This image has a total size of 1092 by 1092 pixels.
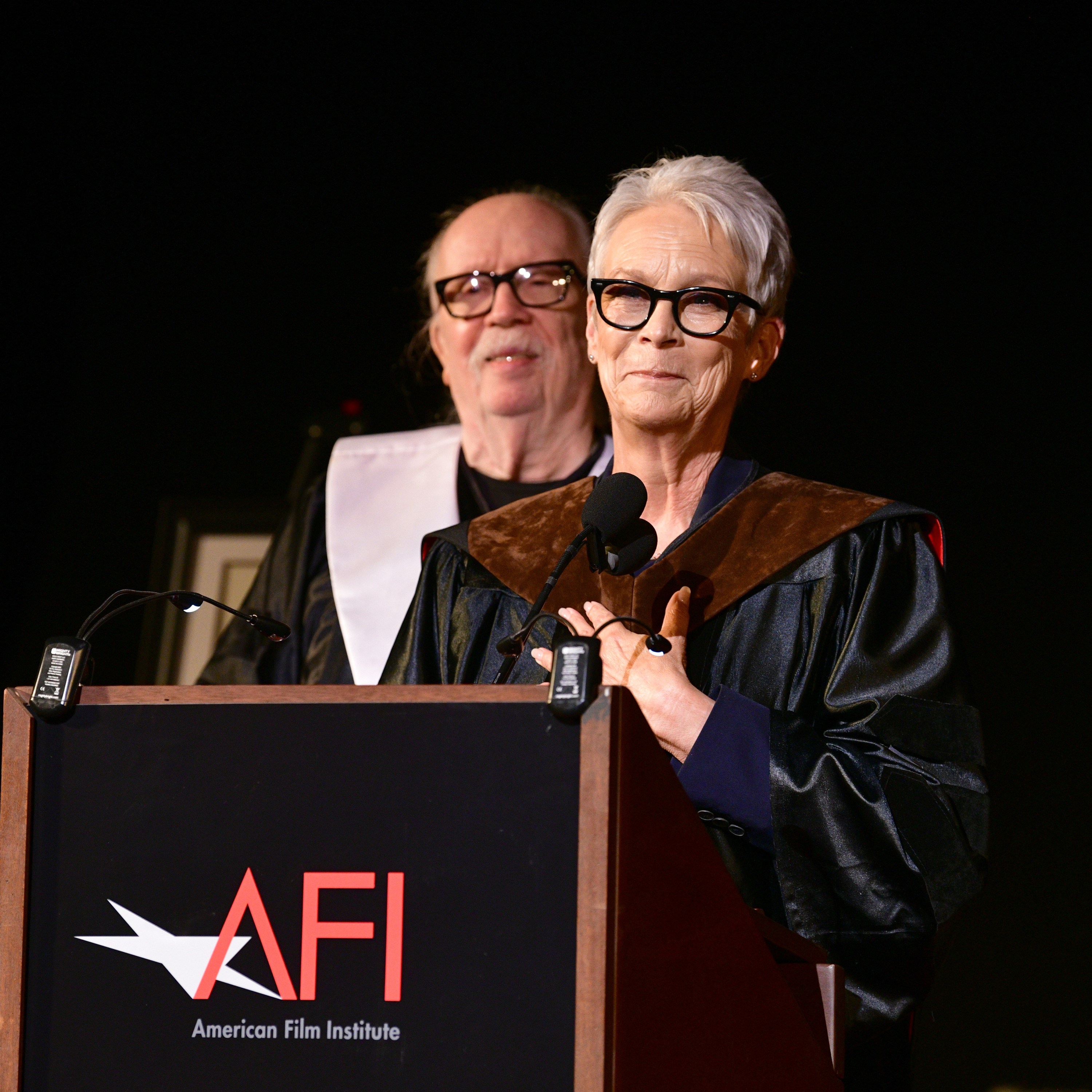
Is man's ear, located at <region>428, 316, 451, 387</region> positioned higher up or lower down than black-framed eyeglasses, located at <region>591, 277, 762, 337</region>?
higher up

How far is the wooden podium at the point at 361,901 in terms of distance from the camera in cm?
102

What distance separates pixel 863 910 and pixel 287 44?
2540 mm

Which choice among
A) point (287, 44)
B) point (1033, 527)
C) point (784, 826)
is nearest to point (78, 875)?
point (784, 826)

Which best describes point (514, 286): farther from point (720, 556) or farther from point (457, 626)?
point (720, 556)

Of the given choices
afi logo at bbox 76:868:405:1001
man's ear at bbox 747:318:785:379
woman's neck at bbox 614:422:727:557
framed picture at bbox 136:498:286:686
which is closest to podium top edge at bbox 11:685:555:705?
afi logo at bbox 76:868:405:1001

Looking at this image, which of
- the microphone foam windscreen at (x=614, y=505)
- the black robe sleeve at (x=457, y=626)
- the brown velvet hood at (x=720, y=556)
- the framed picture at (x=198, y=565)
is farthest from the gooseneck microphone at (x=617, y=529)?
the framed picture at (x=198, y=565)

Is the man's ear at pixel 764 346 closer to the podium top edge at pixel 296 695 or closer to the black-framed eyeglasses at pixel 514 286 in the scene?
the black-framed eyeglasses at pixel 514 286

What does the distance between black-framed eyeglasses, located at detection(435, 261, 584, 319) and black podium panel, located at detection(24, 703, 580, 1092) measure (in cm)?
193

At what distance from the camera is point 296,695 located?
1105 mm

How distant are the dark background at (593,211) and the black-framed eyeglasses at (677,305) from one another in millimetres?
1008

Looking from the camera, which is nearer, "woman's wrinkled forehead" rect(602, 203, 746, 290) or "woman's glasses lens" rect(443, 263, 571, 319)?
"woman's wrinkled forehead" rect(602, 203, 746, 290)

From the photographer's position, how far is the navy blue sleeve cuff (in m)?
1.59

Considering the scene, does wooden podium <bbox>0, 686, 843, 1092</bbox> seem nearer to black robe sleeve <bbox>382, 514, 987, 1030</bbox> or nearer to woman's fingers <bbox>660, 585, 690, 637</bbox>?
black robe sleeve <bbox>382, 514, 987, 1030</bbox>

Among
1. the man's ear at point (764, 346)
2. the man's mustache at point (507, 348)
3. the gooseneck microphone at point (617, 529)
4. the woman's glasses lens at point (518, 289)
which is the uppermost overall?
the woman's glasses lens at point (518, 289)
